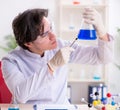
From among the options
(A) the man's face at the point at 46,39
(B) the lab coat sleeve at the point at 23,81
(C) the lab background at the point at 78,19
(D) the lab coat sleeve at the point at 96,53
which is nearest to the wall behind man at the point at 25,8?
(C) the lab background at the point at 78,19

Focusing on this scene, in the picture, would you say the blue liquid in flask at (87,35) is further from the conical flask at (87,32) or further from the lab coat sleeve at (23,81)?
the lab coat sleeve at (23,81)

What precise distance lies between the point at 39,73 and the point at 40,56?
11.4 inches

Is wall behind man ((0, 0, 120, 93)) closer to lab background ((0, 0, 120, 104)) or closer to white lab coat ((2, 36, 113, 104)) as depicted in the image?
lab background ((0, 0, 120, 104))

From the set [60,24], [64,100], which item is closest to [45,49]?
[64,100]

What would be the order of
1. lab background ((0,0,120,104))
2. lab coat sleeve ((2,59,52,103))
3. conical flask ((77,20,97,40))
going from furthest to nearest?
lab background ((0,0,120,104)) → conical flask ((77,20,97,40)) → lab coat sleeve ((2,59,52,103))

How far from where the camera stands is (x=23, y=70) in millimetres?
1572

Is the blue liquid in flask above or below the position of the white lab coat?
above

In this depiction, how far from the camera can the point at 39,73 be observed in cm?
136

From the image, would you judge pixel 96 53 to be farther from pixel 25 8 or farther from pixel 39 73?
pixel 25 8

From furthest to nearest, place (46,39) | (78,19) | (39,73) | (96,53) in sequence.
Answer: (78,19)
(96,53)
(46,39)
(39,73)

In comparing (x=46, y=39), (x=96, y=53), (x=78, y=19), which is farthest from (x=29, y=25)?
(x=78, y=19)

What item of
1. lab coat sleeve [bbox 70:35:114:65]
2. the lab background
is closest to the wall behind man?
the lab background

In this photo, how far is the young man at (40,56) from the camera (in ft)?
4.62

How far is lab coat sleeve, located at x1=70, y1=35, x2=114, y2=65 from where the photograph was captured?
5.15ft
